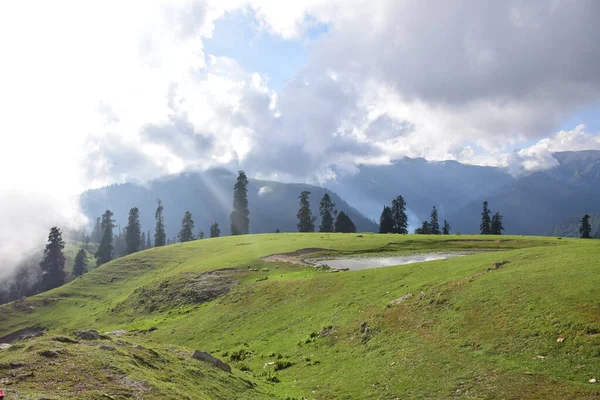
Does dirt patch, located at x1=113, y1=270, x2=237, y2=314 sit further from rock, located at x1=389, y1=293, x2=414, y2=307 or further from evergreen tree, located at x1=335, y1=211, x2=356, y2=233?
evergreen tree, located at x1=335, y1=211, x2=356, y2=233

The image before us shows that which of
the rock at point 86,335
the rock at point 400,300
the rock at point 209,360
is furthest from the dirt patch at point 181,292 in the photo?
the rock at point 86,335

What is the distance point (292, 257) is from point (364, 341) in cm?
3471

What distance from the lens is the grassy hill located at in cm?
1383

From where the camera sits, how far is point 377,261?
5097cm

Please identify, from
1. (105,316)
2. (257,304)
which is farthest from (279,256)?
(105,316)

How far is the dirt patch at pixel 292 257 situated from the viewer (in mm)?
54638

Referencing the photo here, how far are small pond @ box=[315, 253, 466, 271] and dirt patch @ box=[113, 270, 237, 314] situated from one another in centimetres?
1383

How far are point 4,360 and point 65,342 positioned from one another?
2.82m

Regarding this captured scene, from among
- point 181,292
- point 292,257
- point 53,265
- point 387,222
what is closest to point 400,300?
point 292,257

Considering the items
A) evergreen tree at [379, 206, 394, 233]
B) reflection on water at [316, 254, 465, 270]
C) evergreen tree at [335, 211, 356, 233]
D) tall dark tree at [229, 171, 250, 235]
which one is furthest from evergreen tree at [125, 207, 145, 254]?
reflection on water at [316, 254, 465, 270]

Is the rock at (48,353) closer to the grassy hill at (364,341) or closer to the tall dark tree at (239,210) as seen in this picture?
the grassy hill at (364,341)

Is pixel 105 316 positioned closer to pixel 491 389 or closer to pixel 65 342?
pixel 65 342

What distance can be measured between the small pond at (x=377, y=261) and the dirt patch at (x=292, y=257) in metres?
3.39

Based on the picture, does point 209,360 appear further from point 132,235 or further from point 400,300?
point 132,235
